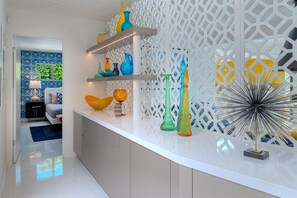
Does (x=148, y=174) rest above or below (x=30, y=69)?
below

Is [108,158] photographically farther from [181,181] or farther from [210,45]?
[210,45]

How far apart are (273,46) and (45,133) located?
5660mm

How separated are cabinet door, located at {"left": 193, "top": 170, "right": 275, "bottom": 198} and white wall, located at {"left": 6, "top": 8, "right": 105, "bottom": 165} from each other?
10.3 ft

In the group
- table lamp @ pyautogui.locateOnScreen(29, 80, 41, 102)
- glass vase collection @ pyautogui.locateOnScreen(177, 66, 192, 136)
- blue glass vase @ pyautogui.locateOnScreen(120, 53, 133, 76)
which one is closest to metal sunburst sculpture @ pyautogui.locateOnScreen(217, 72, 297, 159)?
glass vase collection @ pyautogui.locateOnScreen(177, 66, 192, 136)

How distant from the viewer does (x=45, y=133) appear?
5.67 m

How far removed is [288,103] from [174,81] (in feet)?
4.12

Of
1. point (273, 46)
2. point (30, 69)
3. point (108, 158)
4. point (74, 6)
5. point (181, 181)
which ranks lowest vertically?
point (108, 158)

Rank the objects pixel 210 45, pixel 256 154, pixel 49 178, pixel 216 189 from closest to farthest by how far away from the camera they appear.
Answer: pixel 216 189 → pixel 256 154 → pixel 210 45 → pixel 49 178

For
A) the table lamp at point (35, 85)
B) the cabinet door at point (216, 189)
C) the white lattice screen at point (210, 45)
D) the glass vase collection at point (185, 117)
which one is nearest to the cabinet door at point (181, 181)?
the cabinet door at point (216, 189)

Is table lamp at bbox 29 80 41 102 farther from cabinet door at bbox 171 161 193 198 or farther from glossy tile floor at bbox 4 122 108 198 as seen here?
cabinet door at bbox 171 161 193 198

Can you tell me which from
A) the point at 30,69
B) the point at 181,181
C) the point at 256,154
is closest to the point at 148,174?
the point at 181,181

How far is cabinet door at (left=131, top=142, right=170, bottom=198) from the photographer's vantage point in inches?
53.9

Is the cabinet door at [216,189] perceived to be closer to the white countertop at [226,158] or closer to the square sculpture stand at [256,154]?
the white countertop at [226,158]

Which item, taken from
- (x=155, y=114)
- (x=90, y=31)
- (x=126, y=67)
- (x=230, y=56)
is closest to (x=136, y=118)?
(x=155, y=114)
